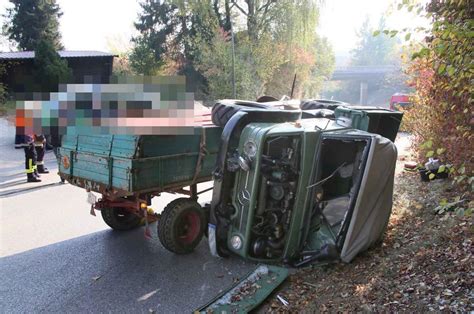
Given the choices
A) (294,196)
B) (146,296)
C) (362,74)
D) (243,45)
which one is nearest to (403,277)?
→ (294,196)

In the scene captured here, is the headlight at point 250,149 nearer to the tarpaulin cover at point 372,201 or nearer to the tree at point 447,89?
the tarpaulin cover at point 372,201

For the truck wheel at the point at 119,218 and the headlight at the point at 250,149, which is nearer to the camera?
the headlight at the point at 250,149

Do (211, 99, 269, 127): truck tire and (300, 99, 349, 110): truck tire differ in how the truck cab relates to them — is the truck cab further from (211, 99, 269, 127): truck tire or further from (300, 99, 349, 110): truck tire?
(300, 99, 349, 110): truck tire

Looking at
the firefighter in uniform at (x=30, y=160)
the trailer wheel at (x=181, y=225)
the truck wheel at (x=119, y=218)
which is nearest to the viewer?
the trailer wheel at (x=181, y=225)

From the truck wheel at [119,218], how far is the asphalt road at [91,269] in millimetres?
114

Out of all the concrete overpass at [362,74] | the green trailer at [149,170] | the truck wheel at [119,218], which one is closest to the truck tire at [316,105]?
the green trailer at [149,170]

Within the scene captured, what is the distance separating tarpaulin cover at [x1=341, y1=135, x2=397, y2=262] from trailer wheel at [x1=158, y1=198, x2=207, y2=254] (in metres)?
2.02

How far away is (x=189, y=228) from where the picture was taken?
541cm

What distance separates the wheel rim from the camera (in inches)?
208

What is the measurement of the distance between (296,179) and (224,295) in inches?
58.5

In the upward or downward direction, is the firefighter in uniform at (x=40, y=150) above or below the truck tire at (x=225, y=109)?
below

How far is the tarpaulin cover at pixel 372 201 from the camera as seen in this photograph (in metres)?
4.29

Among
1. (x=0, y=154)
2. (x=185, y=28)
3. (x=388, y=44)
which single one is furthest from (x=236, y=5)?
(x=388, y=44)

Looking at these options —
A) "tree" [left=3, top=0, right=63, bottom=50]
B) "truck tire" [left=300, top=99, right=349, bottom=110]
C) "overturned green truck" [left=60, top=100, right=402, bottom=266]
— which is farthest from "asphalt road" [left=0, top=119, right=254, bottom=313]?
"tree" [left=3, top=0, right=63, bottom=50]
